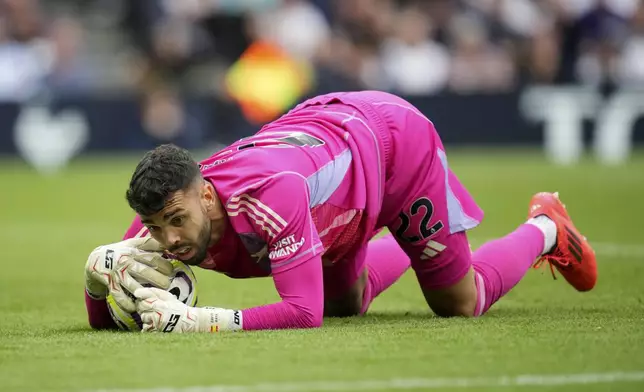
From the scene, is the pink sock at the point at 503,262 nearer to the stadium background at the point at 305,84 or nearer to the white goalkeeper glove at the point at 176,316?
the white goalkeeper glove at the point at 176,316

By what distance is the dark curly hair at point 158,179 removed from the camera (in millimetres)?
5238

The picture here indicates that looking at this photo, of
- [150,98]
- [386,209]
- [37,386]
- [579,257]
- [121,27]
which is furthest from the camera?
[121,27]

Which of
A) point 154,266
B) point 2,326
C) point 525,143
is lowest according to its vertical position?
point 525,143

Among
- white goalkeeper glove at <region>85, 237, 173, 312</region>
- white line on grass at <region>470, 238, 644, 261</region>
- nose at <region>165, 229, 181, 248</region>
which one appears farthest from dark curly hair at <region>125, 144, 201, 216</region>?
white line on grass at <region>470, 238, 644, 261</region>

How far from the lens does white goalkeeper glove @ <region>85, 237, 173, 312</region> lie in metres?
5.58

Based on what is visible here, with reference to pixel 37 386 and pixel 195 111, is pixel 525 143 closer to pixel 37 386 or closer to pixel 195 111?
pixel 195 111

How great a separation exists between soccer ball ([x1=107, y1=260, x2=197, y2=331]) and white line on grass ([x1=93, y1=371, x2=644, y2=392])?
142 centimetres

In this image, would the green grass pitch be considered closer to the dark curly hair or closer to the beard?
the beard

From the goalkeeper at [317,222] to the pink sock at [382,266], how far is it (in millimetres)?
18

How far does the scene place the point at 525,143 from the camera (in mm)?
20438

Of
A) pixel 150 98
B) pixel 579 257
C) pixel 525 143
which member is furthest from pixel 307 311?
pixel 525 143

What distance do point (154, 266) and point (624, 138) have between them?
49.5ft

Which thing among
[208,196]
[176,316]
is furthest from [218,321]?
[208,196]

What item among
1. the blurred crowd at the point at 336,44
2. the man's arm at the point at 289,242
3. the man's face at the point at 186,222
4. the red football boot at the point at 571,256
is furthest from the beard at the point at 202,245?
the blurred crowd at the point at 336,44
